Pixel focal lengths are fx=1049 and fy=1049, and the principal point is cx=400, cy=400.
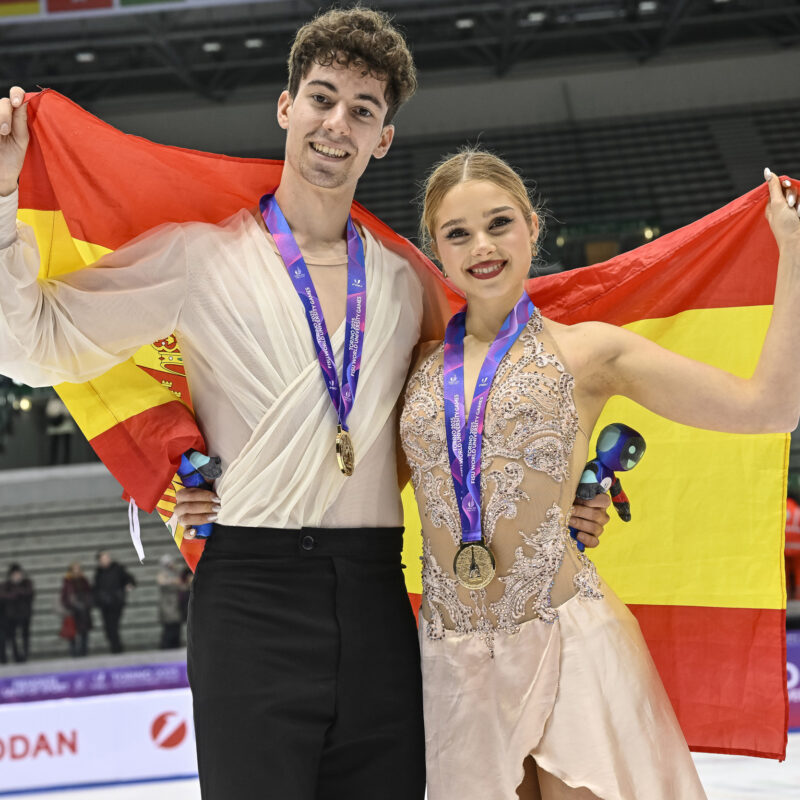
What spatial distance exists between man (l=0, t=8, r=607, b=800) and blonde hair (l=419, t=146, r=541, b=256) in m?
0.18

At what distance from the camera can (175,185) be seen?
8.16 feet

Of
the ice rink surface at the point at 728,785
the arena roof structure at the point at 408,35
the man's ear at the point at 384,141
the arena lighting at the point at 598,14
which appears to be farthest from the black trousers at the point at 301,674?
the arena lighting at the point at 598,14

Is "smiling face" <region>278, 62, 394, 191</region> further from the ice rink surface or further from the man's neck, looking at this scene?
the ice rink surface

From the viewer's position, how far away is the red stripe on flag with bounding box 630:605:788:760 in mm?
2623

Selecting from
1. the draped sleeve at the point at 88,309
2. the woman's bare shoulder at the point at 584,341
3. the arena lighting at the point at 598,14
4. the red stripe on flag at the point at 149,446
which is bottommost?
the red stripe on flag at the point at 149,446

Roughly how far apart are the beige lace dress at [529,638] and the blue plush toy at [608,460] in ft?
0.21

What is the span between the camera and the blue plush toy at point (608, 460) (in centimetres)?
223

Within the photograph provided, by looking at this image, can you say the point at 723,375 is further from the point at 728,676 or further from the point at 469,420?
the point at 728,676

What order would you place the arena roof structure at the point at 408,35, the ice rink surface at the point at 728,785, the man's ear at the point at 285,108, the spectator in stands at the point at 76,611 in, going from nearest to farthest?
1. the man's ear at the point at 285,108
2. the ice rink surface at the point at 728,785
3. the spectator in stands at the point at 76,611
4. the arena roof structure at the point at 408,35

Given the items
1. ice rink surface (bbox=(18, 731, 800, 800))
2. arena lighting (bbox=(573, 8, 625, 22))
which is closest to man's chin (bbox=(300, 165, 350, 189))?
ice rink surface (bbox=(18, 731, 800, 800))

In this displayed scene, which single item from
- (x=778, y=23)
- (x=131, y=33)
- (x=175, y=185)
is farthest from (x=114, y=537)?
(x=778, y=23)

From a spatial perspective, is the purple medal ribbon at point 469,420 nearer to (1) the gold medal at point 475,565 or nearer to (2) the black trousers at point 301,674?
(1) the gold medal at point 475,565

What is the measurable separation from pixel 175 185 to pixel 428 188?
0.60m

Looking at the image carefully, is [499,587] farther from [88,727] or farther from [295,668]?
[88,727]
